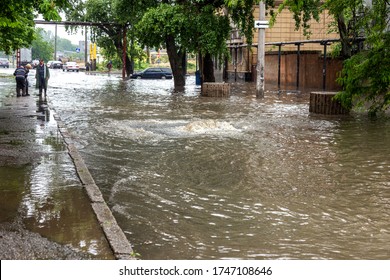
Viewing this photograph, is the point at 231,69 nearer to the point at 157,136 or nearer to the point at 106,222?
the point at 157,136

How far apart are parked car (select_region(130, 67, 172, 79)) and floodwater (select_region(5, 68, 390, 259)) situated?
39832 mm

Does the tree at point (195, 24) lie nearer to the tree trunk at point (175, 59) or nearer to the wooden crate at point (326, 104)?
the tree trunk at point (175, 59)

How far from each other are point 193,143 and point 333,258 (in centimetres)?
734

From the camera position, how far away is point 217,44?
2947 cm

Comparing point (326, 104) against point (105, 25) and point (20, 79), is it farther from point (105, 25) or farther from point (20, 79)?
point (105, 25)

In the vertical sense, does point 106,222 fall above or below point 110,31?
below

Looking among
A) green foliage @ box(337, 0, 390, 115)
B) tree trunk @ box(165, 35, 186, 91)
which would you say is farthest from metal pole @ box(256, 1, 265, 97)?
tree trunk @ box(165, 35, 186, 91)

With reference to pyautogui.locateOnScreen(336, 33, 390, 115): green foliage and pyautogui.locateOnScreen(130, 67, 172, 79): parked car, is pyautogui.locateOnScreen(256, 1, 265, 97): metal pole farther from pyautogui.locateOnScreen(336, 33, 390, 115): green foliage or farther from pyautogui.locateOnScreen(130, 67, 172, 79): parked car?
pyautogui.locateOnScreen(130, 67, 172, 79): parked car

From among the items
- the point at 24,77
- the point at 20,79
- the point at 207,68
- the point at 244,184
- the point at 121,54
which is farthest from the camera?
the point at 121,54

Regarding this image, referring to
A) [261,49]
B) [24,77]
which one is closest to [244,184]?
[261,49]

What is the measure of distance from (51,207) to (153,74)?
51.2 meters

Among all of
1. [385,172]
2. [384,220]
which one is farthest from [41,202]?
[385,172]

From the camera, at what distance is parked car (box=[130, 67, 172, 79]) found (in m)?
57.0

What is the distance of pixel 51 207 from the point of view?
7.21 m
